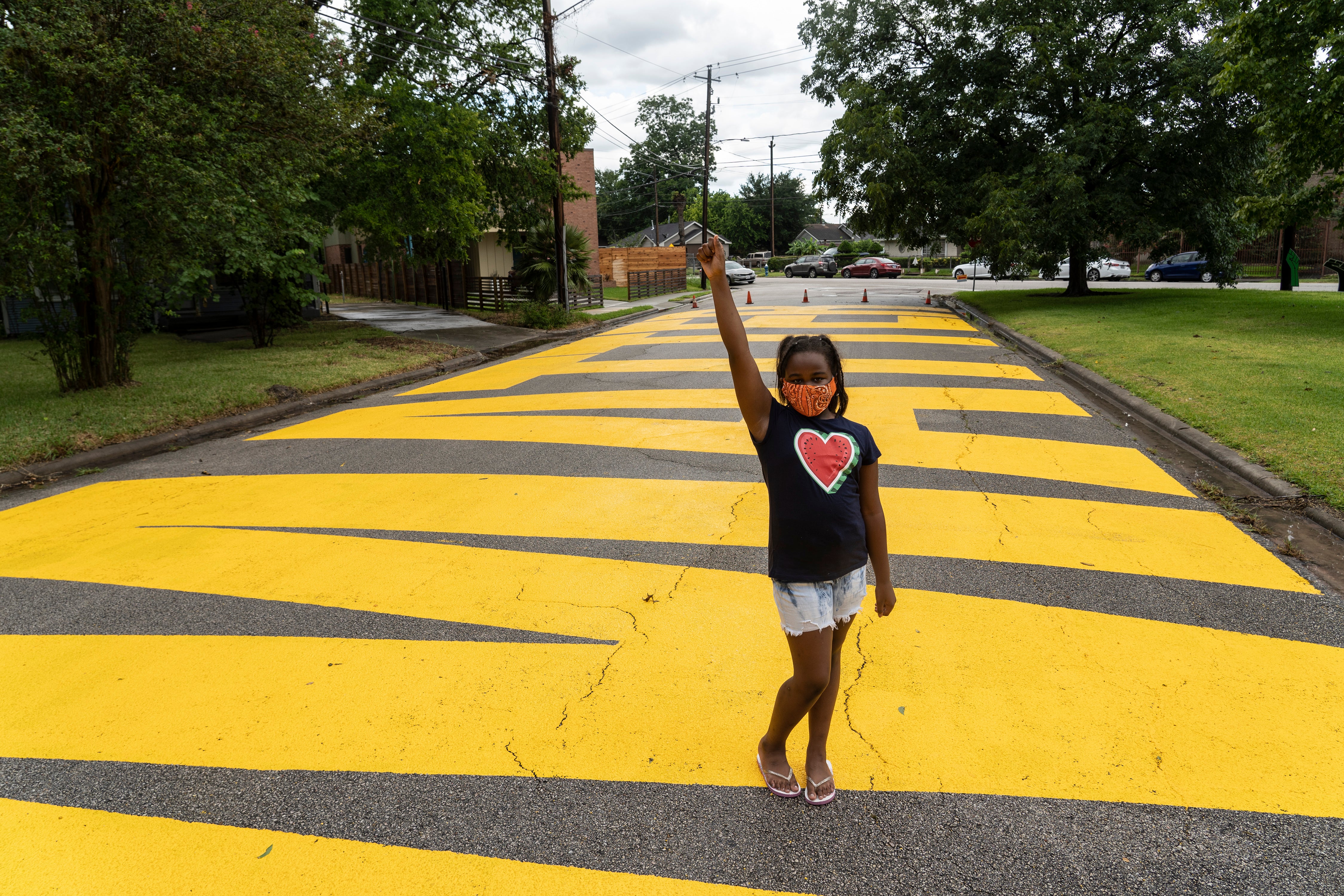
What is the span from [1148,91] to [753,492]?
2027 cm

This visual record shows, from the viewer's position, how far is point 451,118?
18094 millimetres

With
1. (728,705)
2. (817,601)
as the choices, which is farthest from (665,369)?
(817,601)

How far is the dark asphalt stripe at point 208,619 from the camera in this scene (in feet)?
14.2

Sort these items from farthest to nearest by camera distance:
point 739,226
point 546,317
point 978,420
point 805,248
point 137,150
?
1. point 739,226
2. point 805,248
3. point 546,317
4. point 137,150
5. point 978,420

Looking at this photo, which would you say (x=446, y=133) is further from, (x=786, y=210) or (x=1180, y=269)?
(x=786, y=210)

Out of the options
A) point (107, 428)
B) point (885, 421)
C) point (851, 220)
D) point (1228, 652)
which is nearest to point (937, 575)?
point (1228, 652)

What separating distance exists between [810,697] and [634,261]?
4065cm

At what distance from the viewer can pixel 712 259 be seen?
2.89 m

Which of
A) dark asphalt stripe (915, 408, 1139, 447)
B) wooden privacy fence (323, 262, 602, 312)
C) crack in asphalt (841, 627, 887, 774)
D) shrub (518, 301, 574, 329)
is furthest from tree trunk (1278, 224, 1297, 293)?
crack in asphalt (841, 627, 887, 774)

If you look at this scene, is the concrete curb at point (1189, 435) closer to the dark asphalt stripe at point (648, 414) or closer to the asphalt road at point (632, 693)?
the asphalt road at point (632, 693)

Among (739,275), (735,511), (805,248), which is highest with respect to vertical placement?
(805,248)

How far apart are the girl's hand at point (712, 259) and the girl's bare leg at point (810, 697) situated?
1.22m

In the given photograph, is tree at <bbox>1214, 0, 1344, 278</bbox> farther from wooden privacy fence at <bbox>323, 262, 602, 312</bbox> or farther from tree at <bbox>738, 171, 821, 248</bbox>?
tree at <bbox>738, 171, 821, 248</bbox>

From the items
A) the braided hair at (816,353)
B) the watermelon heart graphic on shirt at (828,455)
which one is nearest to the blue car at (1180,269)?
the braided hair at (816,353)
